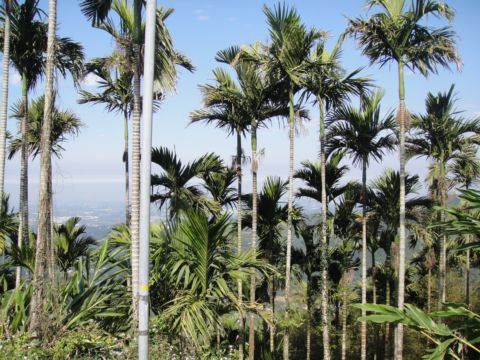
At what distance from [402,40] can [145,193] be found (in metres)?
7.94

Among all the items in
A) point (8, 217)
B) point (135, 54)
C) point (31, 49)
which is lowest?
point (8, 217)

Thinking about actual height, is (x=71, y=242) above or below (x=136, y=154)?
below

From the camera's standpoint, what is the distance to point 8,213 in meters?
13.2

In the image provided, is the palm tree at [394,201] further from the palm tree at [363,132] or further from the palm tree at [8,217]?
the palm tree at [8,217]

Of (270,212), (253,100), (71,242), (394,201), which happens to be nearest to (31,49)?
(253,100)

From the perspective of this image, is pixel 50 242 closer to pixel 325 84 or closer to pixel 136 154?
pixel 136 154

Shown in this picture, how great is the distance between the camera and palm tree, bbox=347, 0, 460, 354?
845 centimetres

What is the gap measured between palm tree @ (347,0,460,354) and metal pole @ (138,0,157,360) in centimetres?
708

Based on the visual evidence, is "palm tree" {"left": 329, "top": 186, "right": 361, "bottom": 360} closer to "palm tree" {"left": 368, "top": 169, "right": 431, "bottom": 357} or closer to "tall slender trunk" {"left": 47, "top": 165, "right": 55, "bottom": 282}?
"palm tree" {"left": 368, "top": 169, "right": 431, "bottom": 357}

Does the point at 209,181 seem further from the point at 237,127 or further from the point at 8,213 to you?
the point at 8,213

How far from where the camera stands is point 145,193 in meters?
3.15

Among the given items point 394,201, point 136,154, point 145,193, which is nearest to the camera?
point 145,193

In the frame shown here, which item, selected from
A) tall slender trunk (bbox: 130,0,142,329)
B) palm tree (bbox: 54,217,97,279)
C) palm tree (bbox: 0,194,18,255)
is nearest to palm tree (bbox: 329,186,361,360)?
tall slender trunk (bbox: 130,0,142,329)

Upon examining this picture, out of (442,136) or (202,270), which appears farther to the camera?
(442,136)
